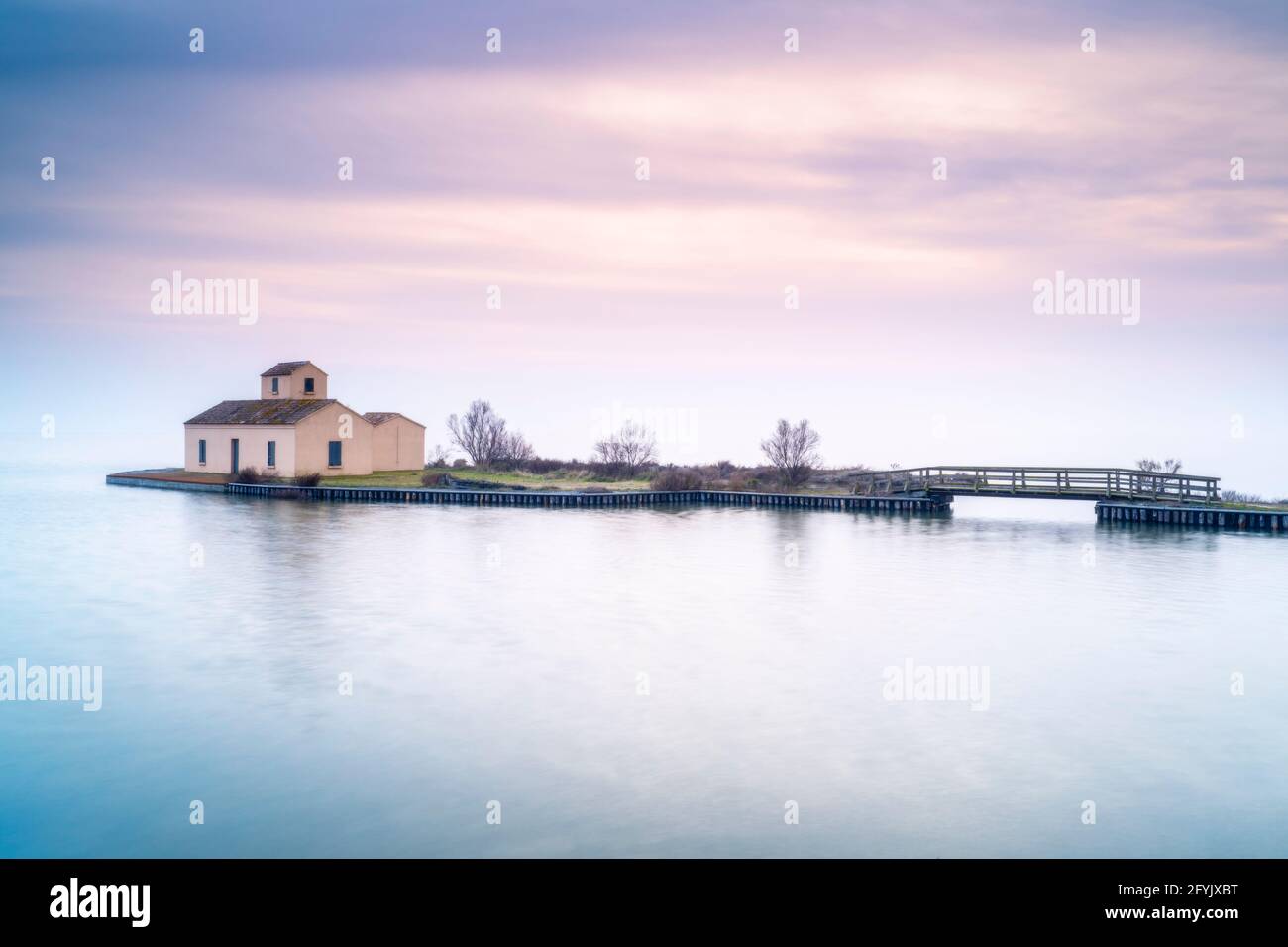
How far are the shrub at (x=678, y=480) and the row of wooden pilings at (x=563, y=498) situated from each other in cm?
80

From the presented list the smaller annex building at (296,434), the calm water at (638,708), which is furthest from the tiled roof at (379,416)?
the calm water at (638,708)

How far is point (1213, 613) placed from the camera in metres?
18.8

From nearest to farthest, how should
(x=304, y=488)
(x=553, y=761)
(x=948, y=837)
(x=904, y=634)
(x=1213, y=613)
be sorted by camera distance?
1. (x=948, y=837)
2. (x=553, y=761)
3. (x=904, y=634)
4. (x=1213, y=613)
5. (x=304, y=488)

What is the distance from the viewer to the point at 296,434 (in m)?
44.5

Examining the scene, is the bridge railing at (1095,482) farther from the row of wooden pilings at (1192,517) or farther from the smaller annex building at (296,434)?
the smaller annex building at (296,434)

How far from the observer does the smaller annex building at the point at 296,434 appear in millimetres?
45031

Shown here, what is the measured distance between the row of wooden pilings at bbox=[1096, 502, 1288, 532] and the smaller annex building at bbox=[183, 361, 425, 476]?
30.8 metres

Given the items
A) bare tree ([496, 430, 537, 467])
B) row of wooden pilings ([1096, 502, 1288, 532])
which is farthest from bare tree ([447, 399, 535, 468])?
row of wooden pilings ([1096, 502, 1288, 532])

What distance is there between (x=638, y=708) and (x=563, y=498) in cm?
2942
